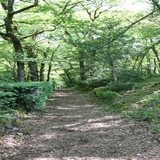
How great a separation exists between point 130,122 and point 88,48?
29.3 feet

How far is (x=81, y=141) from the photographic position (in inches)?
220

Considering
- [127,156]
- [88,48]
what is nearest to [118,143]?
[127,156]

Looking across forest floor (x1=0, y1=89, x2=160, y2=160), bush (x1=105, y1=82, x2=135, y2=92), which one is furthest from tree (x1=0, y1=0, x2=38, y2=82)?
forest floor (x1=0, y1=89, x2=160, y2=160)

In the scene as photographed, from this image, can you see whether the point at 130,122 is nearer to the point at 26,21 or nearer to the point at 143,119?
the point at 143,119

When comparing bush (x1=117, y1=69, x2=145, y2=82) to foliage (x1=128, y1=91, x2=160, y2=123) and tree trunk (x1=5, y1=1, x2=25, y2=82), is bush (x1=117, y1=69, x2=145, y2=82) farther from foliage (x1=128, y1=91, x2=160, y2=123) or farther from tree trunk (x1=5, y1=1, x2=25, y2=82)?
tree trunk (x1=5, y1=1, x2=25, y2=82)

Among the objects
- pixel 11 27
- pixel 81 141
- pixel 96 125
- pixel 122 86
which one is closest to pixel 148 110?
pixel 96 125

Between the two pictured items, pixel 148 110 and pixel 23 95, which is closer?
pixel 148 110

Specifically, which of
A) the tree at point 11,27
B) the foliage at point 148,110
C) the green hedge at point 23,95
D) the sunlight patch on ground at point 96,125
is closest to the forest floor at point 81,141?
the sunlight patch on ground at point 96,125

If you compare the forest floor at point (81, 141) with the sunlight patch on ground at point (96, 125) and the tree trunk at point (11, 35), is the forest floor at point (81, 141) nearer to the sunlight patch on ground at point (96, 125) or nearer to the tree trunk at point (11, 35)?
the sunlight patch on ground at point (96, 125)

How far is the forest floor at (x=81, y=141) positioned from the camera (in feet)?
15.1

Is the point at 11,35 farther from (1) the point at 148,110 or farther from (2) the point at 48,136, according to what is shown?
(1) the point at 148,110

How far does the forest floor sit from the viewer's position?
4602mm

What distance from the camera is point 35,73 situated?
57.8 ft

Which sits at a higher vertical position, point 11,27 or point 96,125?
point 11,27
